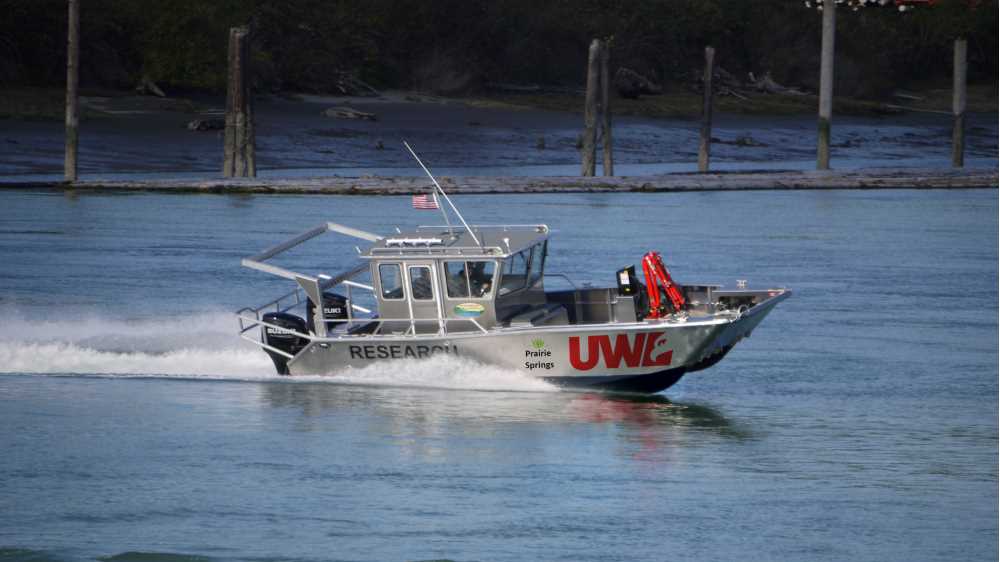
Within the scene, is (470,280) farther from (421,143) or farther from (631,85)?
(631,85)

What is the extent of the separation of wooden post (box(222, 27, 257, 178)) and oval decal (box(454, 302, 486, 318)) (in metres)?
25.0

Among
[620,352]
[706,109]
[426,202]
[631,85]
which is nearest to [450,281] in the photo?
[426,202]

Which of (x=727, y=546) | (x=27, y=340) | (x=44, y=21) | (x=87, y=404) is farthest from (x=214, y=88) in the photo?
(x=727, y=546)

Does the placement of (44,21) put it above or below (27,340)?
above

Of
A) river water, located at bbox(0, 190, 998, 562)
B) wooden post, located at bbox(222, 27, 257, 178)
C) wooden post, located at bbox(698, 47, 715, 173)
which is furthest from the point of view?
wooden post, located at bbox(698, 47, 715, 173)

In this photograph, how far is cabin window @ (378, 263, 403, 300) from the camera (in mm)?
19625

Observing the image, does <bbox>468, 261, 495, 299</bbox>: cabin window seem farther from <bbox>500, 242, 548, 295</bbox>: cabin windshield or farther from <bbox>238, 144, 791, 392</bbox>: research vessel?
<bbox>500, 242, 548, 295</bbox>: cabin windshield

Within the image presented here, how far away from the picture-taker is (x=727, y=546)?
1423cm

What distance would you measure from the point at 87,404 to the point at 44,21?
37.9m

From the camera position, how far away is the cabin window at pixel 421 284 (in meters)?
19.6

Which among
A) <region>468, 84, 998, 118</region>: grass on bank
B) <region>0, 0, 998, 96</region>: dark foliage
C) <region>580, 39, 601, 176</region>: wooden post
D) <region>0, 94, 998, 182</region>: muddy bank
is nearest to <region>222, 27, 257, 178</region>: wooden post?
<region>0, 94, 998, 182</region>: muddy bank

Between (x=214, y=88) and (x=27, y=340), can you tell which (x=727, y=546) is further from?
(x=214, y=88)

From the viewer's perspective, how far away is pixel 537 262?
20156 millimetres

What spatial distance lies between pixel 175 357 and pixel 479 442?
6.45 meters
